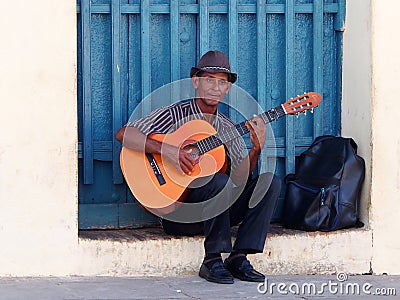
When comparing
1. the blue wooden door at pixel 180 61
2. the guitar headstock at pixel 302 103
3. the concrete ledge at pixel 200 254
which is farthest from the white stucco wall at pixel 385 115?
the guitar headstock at pixel 302 103

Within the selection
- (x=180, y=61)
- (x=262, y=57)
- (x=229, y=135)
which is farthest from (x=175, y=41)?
(x=229, y=135)

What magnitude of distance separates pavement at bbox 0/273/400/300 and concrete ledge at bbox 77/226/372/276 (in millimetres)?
75

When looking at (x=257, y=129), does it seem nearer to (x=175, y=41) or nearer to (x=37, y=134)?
(x=175, y=41)

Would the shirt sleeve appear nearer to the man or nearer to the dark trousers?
the man

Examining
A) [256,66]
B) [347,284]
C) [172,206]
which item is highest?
[256,66]

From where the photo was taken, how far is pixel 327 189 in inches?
221

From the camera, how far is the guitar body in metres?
5.28

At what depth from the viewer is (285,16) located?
5.96 m

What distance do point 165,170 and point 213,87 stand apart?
609mm

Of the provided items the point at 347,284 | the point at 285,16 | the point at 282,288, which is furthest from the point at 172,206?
the point at 285,16

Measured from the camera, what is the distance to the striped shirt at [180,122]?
539 cm

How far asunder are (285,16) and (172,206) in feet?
4.95

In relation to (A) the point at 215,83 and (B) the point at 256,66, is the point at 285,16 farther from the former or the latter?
(A) the point at 215,83

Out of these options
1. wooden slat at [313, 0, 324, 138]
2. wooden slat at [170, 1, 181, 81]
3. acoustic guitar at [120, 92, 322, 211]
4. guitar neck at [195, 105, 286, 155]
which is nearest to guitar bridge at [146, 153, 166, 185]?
acoustic guitar at [120, 92, 322, 211]
